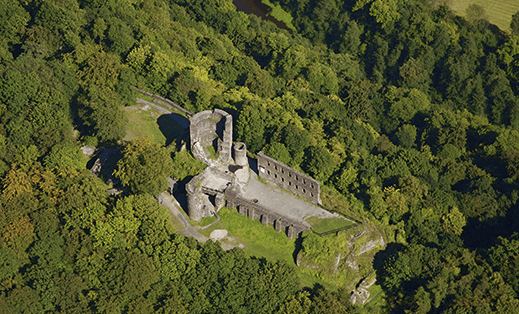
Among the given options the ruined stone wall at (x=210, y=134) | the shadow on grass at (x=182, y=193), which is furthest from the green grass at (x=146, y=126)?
the shadow on grass at (x=182, y=193)

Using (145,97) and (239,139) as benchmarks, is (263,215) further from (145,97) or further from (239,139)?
(145,97)

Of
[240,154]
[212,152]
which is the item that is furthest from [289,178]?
[212,152]

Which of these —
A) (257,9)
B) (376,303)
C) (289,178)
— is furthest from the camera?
(257,9)

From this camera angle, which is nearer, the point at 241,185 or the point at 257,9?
the point at 241,185

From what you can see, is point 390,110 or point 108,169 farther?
point 390,110

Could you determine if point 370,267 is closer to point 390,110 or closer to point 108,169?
point 108,169

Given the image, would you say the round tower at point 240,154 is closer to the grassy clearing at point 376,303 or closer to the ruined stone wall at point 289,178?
the ruined stone wall at point 289,178

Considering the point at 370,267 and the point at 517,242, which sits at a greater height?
the point at 517,242

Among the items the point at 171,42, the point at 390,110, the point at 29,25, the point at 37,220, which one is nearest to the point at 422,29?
the point at 390,110
